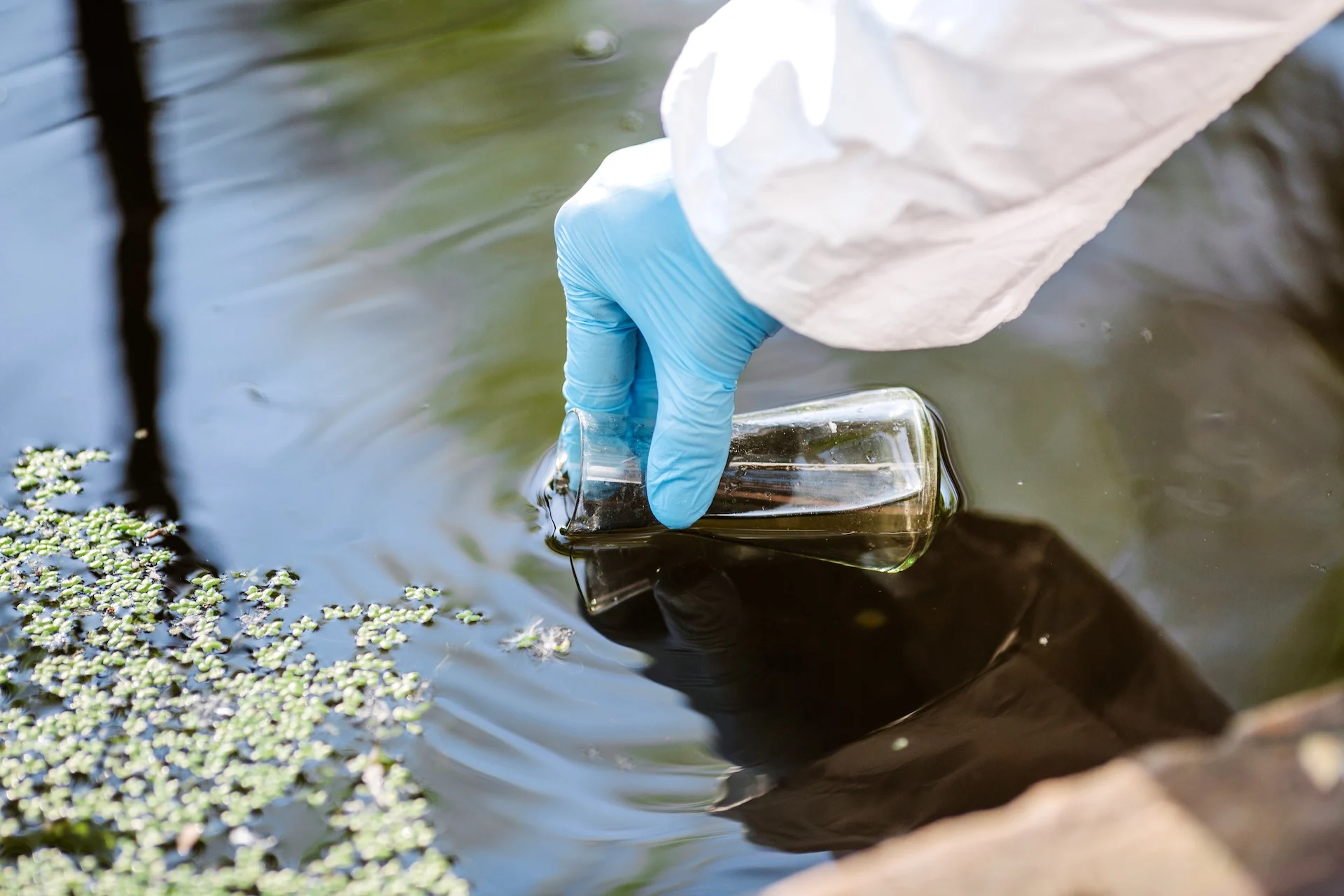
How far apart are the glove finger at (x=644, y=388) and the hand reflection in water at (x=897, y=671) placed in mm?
182

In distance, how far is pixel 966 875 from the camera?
0.89m

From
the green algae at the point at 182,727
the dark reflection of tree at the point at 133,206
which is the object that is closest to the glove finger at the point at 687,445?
the green algae at the point at 182,727

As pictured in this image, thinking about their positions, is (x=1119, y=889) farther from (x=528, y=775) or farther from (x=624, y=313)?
(x=624, y=313)

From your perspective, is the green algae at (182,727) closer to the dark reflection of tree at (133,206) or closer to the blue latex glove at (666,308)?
the dark reflection of tree at (133,206)

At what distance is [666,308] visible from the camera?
1.04 meters

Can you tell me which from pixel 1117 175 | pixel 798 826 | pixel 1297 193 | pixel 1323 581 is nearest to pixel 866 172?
pixel 1117 175

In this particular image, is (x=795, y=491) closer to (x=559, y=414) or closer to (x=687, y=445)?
(x=687, y=445)

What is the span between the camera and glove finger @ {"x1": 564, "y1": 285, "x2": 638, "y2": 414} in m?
1.13

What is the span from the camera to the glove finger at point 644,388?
1.24 metres

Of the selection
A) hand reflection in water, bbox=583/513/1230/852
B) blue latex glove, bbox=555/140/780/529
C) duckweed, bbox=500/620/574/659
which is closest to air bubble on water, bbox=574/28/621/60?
blue latex glove, bbox=555/140/780/529

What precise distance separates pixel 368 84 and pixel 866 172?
1.09 metres

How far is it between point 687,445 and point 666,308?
146mm

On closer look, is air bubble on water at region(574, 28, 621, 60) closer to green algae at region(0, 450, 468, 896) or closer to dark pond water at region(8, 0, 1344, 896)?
dark pond water at region(8, 0, 1344, 896)

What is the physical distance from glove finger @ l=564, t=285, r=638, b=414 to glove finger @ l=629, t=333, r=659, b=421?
4 cm
